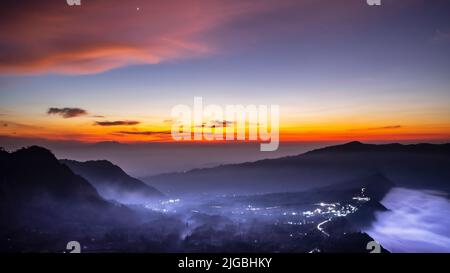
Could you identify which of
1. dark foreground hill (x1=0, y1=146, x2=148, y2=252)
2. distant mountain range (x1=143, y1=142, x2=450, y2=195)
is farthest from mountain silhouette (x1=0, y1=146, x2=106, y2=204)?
distant mountain range (x1=143, y1=142, x2=450, y2=195)

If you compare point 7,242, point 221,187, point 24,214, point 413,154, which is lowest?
point 24,214

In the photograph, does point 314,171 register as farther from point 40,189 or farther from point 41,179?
point 41,179

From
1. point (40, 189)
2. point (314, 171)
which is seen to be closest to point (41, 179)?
point (40, 189)

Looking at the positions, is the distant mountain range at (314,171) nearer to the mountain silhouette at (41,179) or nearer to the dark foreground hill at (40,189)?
the dark foreground hill at (40,189)

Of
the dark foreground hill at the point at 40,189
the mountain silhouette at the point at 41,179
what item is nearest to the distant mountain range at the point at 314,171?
the dark foreground hill at the point at 40,189

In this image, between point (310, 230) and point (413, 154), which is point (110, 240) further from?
point (413, 154)

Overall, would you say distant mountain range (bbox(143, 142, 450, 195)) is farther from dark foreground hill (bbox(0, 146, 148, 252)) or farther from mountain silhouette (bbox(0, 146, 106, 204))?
mountain silhouette (bbox(0, 146, 106, 204))

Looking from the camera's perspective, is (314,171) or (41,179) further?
(41,179)
